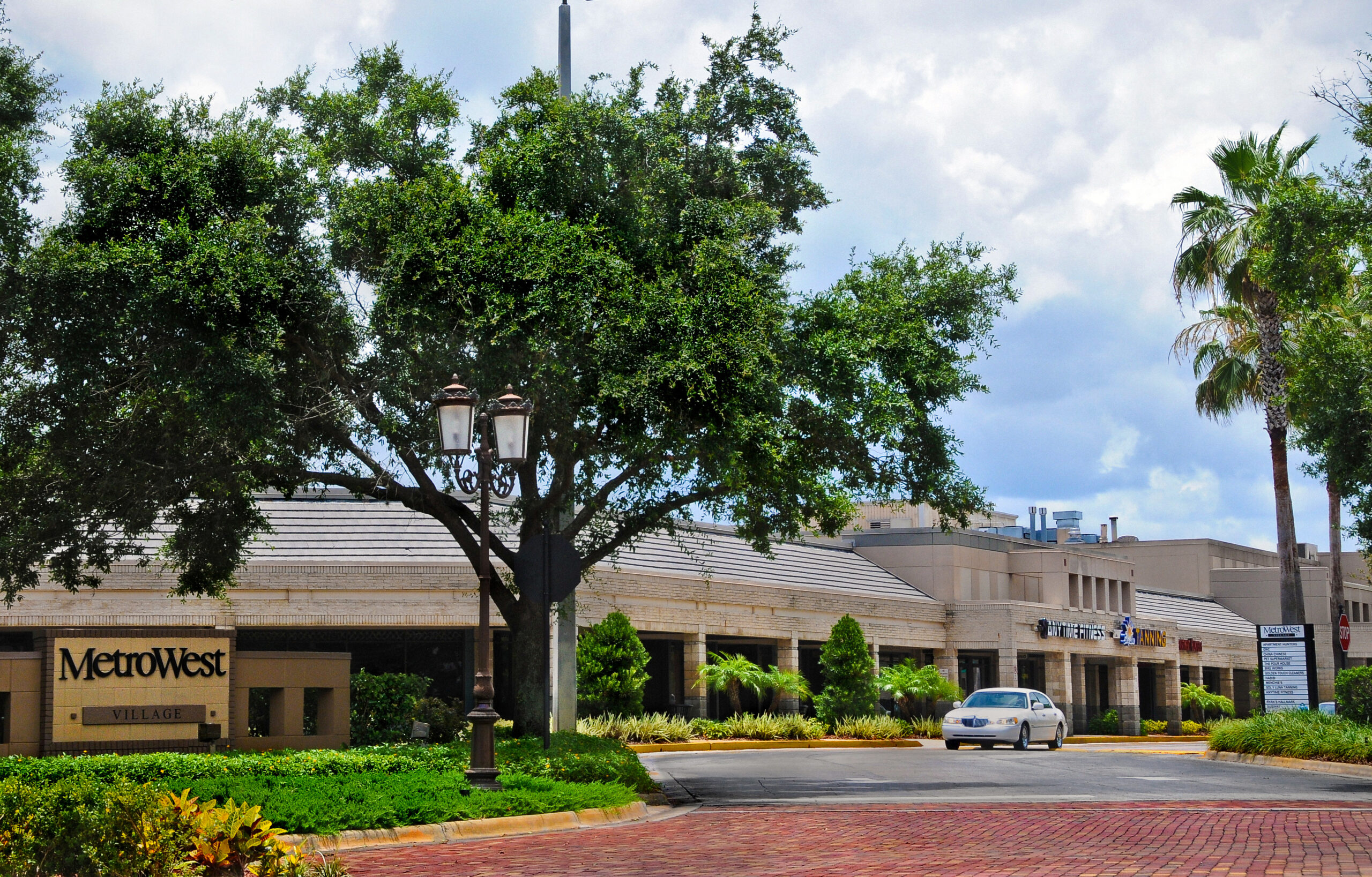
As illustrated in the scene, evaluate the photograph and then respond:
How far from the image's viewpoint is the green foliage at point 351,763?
13.9m

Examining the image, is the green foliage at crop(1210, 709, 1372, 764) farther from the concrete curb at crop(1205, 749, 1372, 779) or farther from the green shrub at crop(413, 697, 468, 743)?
the green shrub at crop(413, 697, 468, 743)

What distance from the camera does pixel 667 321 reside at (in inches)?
658

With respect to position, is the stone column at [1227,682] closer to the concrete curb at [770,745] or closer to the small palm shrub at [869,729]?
the small palm shrub at [869,729]

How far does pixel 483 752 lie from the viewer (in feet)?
48.4

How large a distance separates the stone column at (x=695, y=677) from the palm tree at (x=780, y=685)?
5.05 feet

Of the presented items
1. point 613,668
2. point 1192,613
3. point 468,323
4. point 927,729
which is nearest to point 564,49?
point 468,323

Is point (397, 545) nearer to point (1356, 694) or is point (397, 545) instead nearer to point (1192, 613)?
point (1356, 694)

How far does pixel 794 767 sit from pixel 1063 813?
10.1 meters

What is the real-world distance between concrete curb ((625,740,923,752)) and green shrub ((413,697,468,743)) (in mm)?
6214

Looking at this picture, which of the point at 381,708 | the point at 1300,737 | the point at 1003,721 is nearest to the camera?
the point at 381,708

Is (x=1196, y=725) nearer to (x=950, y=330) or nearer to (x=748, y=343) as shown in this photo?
(x=950, y=330)

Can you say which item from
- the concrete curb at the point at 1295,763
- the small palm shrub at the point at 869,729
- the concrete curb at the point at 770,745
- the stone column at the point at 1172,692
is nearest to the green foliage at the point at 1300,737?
the concrete curb at the point at 1295,763

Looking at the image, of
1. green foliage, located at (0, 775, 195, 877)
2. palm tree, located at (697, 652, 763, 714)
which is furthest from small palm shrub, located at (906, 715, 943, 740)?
green foliage, located at (0, 775, 195, 877)

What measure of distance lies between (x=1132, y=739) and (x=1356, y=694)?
57.7 ft
